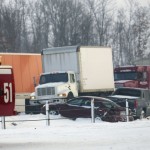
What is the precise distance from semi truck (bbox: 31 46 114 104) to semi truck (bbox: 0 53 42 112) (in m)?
0.88

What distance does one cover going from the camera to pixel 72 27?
8769 centimetres

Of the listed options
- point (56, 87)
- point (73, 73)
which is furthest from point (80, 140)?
point (73, 73)

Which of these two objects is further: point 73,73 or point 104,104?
point 73,73

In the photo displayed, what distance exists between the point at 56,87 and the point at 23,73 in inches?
158

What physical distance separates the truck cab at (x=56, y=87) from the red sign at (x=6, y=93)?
56.7 feet

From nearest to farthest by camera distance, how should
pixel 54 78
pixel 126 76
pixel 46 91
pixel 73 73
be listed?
pixel 46 91 < pixel 54 78 < pixel 73 73 < pixel 126 76

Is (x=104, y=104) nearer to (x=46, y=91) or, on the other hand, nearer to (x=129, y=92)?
(x=129, y=92)

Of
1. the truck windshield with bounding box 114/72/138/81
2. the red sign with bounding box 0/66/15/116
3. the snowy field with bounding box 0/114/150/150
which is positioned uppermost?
the truck windshield with bounding box 114/72/138/81

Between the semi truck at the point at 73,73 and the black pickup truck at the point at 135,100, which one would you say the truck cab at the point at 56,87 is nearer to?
the semi truck at the point at 73,73

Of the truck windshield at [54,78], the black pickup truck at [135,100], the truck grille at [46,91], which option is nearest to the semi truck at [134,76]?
the black pickup truck at [135,100]

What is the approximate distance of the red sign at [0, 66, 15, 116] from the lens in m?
12.8

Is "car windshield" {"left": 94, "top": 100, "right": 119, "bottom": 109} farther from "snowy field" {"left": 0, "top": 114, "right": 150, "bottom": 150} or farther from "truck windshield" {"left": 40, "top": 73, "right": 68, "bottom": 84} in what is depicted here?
"snowy field" {"left": 0, "top": 114, "right": 150, "bottom": 150}

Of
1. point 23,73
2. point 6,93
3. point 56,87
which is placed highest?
point 23,73

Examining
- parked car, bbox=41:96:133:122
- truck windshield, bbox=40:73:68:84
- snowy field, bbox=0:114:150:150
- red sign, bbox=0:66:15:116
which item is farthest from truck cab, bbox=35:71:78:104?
red sign, bbox=0:66:15:116
